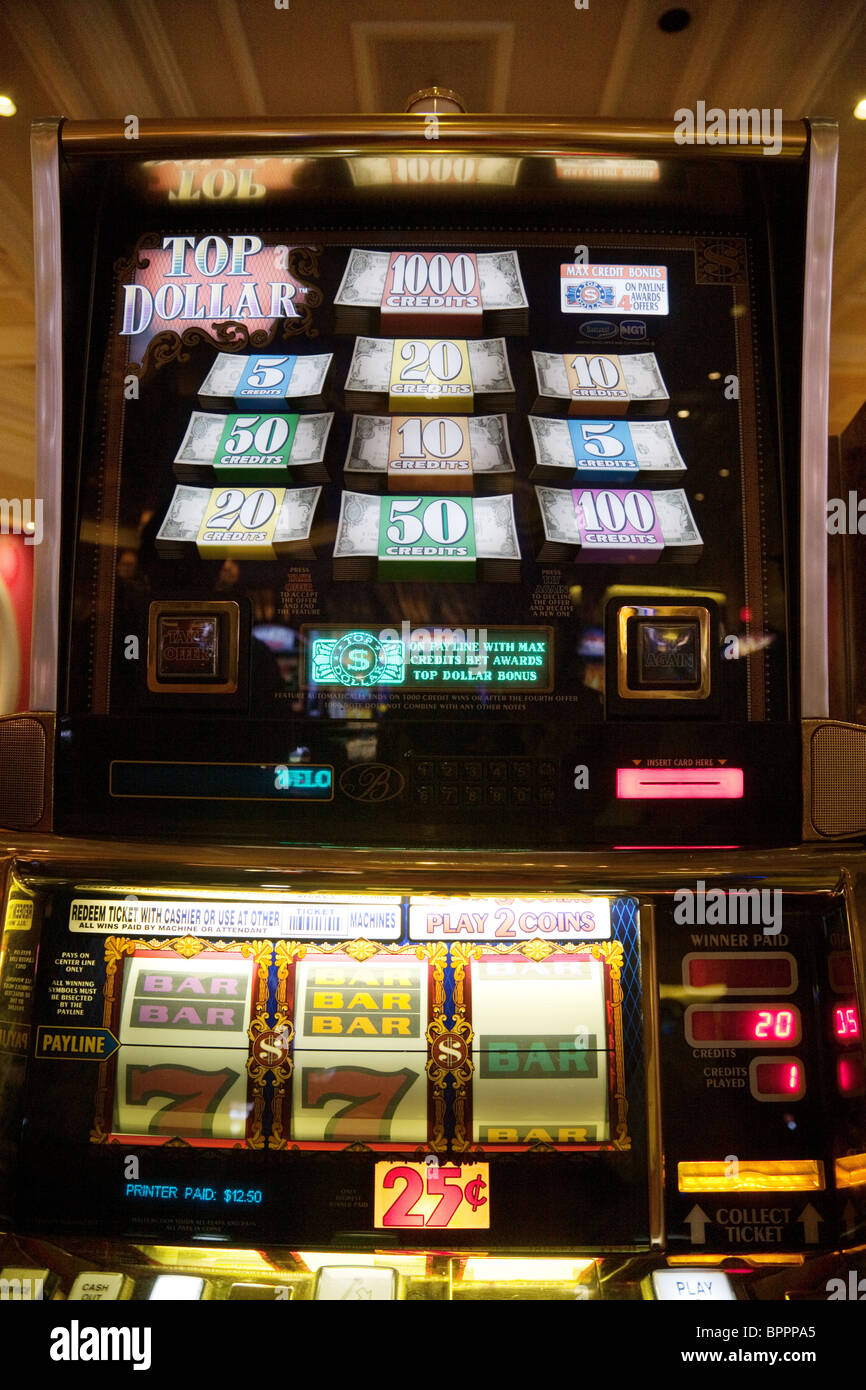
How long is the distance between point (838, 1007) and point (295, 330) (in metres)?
1.60

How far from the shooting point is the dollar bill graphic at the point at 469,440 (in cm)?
164

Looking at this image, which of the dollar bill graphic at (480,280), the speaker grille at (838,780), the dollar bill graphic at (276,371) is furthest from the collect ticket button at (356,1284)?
the dollar bill graphic at (480,280)

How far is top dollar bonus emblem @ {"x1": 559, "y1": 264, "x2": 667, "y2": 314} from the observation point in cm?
172

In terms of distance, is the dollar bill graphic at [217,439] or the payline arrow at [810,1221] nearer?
the payline arrow at [810,1221]

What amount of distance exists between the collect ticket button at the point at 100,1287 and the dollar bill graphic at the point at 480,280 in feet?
5.65

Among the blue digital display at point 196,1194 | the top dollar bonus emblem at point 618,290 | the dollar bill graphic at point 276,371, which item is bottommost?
the blue digital display at point 196,1194

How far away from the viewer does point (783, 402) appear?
5.41ft

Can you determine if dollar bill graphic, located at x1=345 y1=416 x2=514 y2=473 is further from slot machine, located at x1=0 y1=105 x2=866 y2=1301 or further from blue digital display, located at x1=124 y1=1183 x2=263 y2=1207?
blue digital display, located at x1=124 y1=1183 x2=263 y2=1207

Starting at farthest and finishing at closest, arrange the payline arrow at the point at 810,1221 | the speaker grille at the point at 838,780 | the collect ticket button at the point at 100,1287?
the speaker grille at the point at 838,780, the payline arrow at the point at 810,1221, the collect ticket button at the point at 100,1287

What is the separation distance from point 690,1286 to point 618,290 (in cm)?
174

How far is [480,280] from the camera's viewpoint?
1729mm

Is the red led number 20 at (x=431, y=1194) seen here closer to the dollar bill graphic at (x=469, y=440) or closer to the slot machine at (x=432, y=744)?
the slot machine at (x=432, y=744)

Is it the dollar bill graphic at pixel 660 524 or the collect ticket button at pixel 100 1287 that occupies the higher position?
the dollar bill graphic at pixel 660 524

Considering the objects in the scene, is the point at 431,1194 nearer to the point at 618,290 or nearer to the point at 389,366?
the point at 389,366
